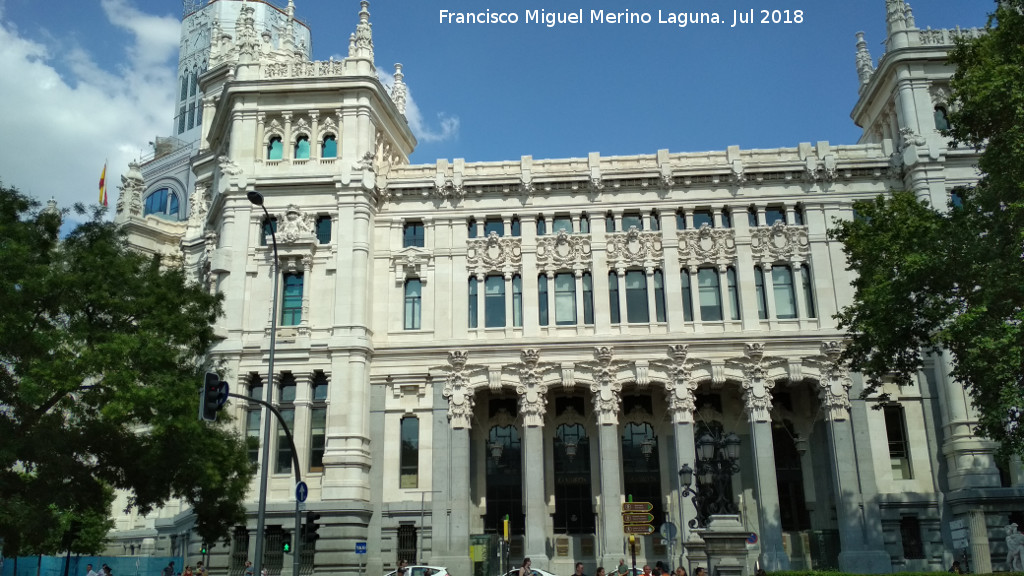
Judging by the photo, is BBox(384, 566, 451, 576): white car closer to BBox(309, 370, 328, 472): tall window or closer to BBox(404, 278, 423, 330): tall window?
BBox(309, 370, 328, 472): tall window

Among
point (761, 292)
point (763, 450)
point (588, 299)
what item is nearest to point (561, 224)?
point (588, 299)

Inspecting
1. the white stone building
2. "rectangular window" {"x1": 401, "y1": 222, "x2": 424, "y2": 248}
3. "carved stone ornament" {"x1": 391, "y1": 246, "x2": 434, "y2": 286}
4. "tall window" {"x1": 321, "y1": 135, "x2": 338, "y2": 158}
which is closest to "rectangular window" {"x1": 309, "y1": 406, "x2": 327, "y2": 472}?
the white stone building

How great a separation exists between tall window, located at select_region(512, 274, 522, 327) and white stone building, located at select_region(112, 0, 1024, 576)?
0.72ft

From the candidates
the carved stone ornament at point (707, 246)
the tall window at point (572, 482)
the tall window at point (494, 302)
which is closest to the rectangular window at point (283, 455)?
the tall window at point (494, 302)

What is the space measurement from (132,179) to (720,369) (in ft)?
142

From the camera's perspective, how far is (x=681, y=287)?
4469cm

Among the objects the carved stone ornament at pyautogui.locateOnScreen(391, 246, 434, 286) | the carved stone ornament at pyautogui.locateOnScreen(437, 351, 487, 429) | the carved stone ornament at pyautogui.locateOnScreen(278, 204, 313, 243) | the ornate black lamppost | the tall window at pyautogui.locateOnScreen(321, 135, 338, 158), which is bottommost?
the ornate black lamppost

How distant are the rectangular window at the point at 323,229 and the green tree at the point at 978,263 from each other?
26.0 meters

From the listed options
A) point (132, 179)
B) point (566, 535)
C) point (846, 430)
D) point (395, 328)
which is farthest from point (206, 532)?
point (132, 179)

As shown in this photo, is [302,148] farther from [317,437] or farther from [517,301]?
[317,437]

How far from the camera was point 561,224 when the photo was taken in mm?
46594

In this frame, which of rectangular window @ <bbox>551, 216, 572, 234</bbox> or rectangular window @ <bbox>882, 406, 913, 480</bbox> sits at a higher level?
rectangular window @ <bbox>551, 216, 572, 234</bbox>

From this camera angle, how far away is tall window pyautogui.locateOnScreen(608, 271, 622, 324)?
147ft

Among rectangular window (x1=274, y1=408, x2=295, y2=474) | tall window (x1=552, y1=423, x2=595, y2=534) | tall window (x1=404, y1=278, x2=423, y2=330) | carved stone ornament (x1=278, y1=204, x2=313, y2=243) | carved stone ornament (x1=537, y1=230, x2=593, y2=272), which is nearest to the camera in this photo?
rectangular window (x1=274, y1=408, x2=295, y2=474)
